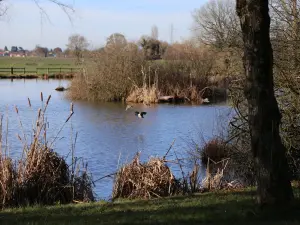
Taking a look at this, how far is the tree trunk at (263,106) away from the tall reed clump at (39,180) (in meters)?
4.10

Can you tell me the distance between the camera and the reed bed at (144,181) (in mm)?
9531

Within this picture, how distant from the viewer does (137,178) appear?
31.7 feet

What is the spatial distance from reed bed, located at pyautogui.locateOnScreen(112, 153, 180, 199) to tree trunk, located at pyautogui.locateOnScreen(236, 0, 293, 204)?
3.19 meters

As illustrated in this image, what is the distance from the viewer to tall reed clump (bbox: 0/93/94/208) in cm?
907

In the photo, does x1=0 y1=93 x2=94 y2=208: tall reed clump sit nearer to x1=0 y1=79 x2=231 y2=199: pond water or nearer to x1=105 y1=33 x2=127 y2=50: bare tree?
x1=0 y1=79 x2=231 y2=199: pond water

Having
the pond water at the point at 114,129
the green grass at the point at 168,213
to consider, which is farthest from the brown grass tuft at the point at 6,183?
the pond water at the point at 114,129

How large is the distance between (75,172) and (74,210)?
2594mm

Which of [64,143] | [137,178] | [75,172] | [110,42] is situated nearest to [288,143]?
[137,178]

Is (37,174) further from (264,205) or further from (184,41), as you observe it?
(184,41)

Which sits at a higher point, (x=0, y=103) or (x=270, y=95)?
(x=270, y=95)

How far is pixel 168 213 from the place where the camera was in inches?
274

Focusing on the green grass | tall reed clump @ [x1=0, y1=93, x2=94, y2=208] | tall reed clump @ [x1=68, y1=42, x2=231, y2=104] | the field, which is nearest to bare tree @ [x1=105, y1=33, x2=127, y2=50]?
tall reed clump @ [x1=68, y1=42, x2=231, y2=104]

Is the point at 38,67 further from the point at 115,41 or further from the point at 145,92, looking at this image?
the point at 145,92

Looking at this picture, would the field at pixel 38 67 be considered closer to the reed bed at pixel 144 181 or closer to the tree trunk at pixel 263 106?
the reed bed at pixel 144 181
